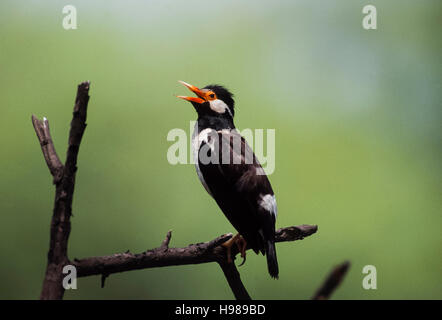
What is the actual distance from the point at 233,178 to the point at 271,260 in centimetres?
45

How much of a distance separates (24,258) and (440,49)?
3.41 metres

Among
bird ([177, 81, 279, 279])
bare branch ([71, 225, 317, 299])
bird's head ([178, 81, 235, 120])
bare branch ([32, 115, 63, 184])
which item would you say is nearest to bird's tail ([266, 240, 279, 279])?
bird ([177, 81, 279, 279])

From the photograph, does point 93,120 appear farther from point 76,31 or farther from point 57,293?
point 57,293

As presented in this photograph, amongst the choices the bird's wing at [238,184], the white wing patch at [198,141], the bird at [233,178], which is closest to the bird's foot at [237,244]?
the bird at [233,178]

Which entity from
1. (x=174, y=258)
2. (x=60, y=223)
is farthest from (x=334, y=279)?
(x=174, y=258)

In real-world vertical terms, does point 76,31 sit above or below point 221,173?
above

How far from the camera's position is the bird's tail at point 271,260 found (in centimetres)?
204

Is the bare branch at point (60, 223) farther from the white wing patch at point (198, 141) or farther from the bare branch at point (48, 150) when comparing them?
the white wing patch at point (198, 141)

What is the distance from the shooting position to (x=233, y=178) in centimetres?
224

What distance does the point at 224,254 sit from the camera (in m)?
2.15

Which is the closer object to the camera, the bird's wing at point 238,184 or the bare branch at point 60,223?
the bare branch at point 60,223

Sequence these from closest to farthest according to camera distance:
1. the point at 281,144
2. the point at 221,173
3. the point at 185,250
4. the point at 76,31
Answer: the point at 185,250, the point at 221,173, the point at 281,144, the point at 76,31

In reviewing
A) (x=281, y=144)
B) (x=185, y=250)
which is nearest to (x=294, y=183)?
(x=281, y=144)

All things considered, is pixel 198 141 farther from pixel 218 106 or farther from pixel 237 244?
pixel 237 244
